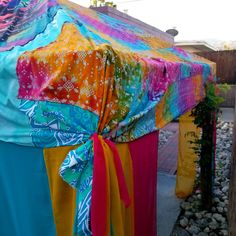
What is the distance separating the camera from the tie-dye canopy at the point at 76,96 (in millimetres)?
1333

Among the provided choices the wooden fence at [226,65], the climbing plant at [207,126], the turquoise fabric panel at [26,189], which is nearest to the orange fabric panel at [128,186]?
the turquoise fabric panel at [26,189]

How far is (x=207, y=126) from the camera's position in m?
3.71

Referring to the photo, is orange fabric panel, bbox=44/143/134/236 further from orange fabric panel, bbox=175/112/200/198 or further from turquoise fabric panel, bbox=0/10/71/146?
orange fabric panel, bbox=175/112/200/198

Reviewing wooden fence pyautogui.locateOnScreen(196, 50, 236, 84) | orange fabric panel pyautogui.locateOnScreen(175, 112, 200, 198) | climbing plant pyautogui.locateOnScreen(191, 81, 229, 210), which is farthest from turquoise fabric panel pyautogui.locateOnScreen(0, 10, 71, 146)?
wooden fence pyautogui.locateOnScreen(196, 50, 236, 84)

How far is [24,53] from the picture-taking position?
1.56m

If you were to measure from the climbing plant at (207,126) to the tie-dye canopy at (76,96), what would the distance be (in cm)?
184

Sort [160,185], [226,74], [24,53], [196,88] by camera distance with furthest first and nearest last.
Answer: [226,74]
[160,185]
[196,88]
[24,53]

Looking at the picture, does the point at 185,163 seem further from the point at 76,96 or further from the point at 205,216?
the point at 76,96

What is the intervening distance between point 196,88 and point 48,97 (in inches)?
83.6

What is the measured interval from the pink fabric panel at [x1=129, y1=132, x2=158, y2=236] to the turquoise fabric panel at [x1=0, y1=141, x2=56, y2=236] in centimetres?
57

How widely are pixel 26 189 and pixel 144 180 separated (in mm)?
796

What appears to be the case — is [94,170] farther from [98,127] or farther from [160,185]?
[160,185]

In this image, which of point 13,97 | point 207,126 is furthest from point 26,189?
point 207,126

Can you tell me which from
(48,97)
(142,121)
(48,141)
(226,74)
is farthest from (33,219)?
(226,74)
